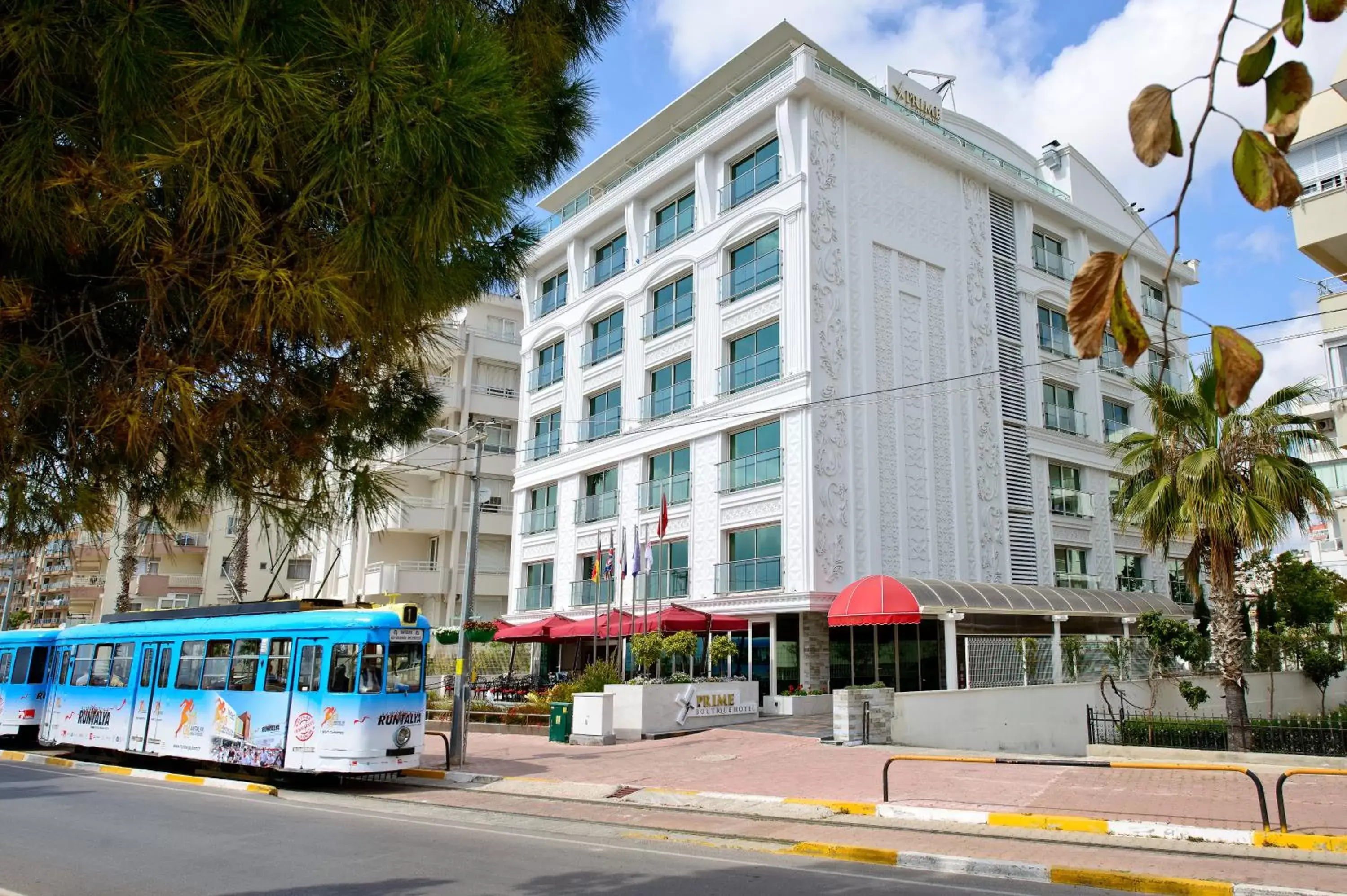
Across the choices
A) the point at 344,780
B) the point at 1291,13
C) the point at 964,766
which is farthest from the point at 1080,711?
the point at 1291,13

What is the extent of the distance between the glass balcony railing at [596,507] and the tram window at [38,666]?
1756 cm

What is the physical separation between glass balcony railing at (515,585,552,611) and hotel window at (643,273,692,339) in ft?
36.2

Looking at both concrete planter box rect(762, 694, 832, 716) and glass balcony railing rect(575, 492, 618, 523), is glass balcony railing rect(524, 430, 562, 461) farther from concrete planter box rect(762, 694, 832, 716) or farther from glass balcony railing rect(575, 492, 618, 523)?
concrete planter box rect(762, 694, 832, 716)

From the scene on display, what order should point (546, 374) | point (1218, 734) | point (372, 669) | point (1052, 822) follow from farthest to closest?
point (546, 374)
point (1218, 734)
point (372, 669)
point (1052, 822)

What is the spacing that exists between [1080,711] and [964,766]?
924 centimetres

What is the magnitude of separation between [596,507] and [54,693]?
716 inches

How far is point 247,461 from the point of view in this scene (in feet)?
17.5

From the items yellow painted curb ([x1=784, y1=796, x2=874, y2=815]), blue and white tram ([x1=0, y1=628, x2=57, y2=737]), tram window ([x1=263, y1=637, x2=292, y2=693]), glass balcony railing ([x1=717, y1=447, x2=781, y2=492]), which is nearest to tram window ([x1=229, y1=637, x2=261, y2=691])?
tram window ([x1=263, y1=637, x2=292, y2=693])

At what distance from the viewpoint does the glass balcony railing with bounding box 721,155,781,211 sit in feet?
99.1

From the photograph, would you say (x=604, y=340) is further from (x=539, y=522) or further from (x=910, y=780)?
(x=910, y=780)

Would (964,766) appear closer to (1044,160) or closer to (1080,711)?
(1080,711)

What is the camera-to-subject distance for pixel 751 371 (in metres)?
29.8

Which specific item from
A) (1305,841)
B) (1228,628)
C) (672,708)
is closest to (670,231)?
(672,708)

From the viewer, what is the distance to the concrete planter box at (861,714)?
64.1ft
